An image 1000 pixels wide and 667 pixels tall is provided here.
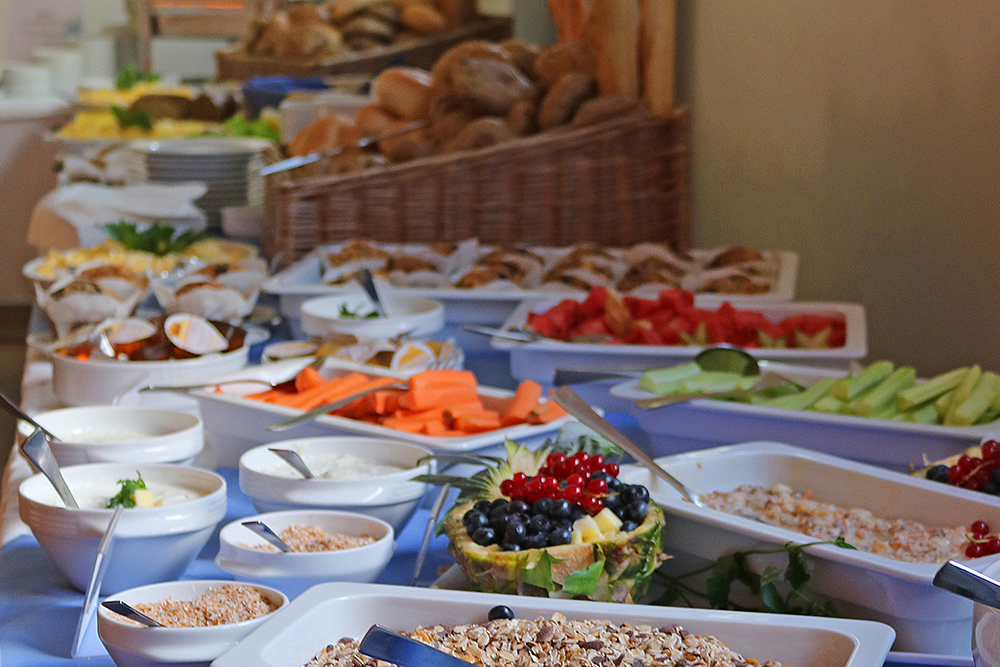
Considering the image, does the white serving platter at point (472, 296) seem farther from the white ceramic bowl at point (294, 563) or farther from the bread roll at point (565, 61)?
the white ceramic bowl at point (294, 563)

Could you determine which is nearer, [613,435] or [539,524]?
[539,524]

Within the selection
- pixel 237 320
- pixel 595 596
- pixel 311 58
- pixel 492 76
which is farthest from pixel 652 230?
pixel 311 58

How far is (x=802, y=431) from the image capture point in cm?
121

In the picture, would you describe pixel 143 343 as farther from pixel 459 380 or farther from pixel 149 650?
pixel 149 650

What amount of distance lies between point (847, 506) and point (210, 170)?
2.38 m

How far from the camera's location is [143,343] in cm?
150

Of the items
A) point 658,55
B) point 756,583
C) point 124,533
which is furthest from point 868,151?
point 124,533

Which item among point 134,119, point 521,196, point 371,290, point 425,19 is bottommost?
point 371,290

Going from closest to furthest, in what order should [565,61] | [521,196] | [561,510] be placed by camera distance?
[561,510], [521,196], [565,61]

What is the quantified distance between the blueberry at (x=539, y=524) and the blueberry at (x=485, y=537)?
1.2 inches

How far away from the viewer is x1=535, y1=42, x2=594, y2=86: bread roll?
2.54 metres

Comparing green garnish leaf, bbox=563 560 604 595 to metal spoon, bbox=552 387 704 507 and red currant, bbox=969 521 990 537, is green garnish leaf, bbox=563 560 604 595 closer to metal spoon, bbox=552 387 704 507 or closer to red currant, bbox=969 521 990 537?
metal spoon, bbox=552 387 704 507

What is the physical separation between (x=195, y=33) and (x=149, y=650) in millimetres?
7177

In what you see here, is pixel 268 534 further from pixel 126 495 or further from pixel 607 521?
pixel 607 521
